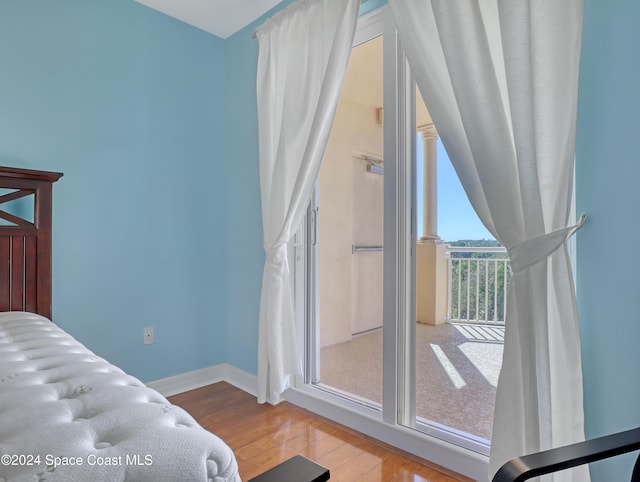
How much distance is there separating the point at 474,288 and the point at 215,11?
263 centimetres

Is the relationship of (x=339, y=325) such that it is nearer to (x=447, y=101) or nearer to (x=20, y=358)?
(x=447, y=101)

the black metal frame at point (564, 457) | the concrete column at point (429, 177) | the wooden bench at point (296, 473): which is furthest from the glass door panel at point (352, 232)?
the wooden bench at point (296, 473)

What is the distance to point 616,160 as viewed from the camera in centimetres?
123

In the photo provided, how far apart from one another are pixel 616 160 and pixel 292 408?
2.04m

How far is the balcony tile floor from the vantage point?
2085 millimetres

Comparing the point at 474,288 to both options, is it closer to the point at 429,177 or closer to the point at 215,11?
the point at 429,177

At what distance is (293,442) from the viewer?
6.24 ft

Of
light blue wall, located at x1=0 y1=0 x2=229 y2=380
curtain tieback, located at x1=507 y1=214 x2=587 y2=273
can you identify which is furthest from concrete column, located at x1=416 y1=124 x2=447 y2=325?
light blue wall, located at x1=0 y1=0 x2=229 y2=380

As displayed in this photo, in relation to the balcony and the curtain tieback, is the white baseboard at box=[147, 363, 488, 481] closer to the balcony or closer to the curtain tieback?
the balcony

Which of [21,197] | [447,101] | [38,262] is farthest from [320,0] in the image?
[38,262]

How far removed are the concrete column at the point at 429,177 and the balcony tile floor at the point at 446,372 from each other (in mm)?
661

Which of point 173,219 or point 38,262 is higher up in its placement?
point 173,219

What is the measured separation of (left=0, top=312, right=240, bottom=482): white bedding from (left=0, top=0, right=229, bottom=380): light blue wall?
1.44 meters

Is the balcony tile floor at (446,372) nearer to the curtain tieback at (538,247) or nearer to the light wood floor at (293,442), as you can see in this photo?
the light wood floor at (293,442)
